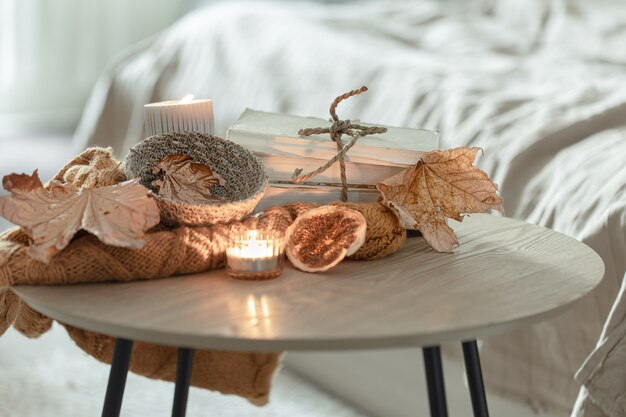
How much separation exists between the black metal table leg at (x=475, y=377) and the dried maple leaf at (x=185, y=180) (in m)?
0.26

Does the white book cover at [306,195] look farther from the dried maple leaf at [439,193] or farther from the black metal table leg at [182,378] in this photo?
the black metal table leg at [182,378]

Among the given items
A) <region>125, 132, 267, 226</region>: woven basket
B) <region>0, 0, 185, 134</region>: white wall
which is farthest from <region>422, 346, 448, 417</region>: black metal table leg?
<region>0, 0, 185, 134</region>: white wall

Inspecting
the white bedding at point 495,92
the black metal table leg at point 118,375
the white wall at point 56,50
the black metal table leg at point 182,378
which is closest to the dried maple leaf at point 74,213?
the black metal table leg at point 118,375

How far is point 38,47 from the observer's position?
2.99 metres

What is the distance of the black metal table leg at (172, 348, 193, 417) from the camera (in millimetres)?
892

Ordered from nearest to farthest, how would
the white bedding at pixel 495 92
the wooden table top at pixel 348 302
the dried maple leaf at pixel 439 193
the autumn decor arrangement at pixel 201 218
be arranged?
1. the wooden table top at pixel 348 302
2. the autumn decor arrangement at pixel 201 218
3. the dried maple leaf at pixel 439 193
4. the white bedding at pixel 495 92

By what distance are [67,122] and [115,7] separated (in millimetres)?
416

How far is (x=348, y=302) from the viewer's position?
661 mm

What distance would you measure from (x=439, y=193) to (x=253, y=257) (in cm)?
20

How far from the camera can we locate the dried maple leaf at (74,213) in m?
0.68

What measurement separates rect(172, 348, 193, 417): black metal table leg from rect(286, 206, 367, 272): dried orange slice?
19 cm

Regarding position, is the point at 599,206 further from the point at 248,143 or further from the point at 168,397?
the point at 168,397

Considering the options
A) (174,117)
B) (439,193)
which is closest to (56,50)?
(174,117)

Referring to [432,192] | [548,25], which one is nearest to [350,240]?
[432,192]
